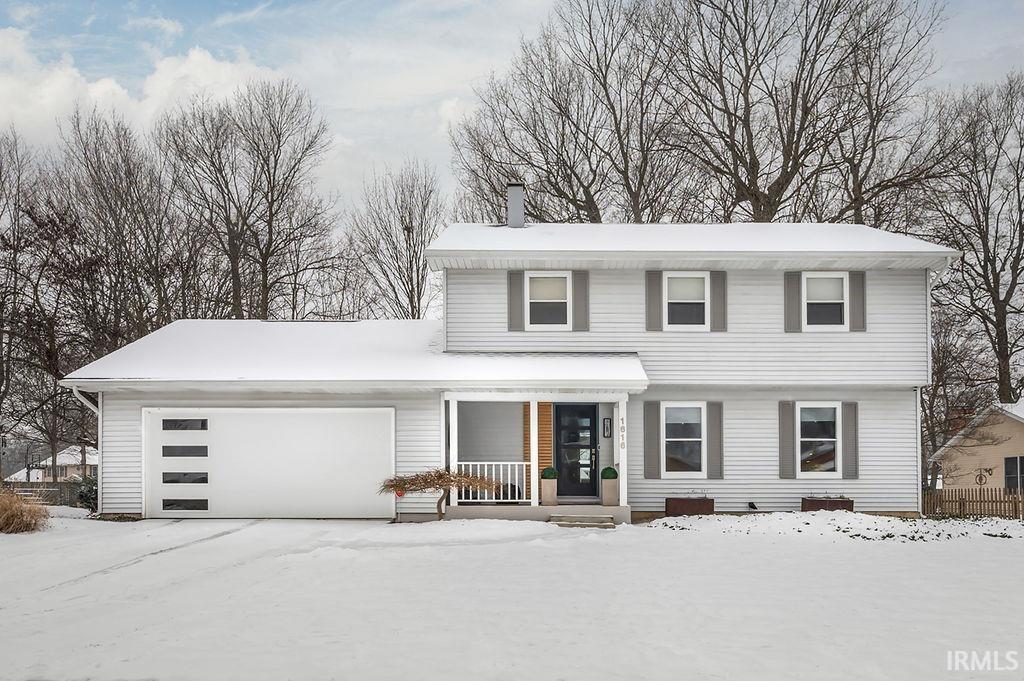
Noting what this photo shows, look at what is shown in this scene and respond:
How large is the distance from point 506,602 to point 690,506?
770 cm

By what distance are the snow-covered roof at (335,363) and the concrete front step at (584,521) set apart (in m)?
2.42

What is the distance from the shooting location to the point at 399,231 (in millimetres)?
31094

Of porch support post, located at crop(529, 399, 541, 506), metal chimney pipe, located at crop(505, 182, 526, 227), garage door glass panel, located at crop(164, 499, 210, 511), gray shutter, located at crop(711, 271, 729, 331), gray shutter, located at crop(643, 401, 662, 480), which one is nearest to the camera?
porch support post, located at crop(529, 399, 541, 506)

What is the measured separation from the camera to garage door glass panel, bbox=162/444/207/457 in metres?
15.8

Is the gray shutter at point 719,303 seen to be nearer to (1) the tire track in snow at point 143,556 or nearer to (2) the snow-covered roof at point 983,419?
(1) the tire track in snow at point 143,556

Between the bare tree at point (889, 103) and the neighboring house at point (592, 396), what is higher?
the bare tree at point (889, 103)

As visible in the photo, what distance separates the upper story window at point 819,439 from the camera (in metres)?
16.2

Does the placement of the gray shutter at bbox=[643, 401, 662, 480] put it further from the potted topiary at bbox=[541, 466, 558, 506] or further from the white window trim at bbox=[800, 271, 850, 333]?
the white window trim at bbox=[800, 271, 850, 333]

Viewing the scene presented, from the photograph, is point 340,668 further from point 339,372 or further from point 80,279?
point 80,279

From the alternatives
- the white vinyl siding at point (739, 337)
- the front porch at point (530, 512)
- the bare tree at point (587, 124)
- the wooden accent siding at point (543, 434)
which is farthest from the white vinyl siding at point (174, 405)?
the bare tree at point (587, 124)

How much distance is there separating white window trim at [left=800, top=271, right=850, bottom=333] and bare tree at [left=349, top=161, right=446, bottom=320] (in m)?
16.9

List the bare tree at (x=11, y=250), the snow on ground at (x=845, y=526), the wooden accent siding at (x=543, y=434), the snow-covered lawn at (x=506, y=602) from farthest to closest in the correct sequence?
1. the bare tree at (x=11, y=250)
2. the wooden accent siding at (x=543, y=434)
3. the snow on ground at (x=845, y=526)
4. the snow-covered lawn at (x=506, y=602)

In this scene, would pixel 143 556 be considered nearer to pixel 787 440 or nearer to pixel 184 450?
pixel 184 450

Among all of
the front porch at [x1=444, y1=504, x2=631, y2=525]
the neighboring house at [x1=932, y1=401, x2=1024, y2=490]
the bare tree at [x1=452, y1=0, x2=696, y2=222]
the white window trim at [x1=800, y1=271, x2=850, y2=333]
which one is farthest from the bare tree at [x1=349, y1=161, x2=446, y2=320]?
the neighboring house at [x1=932, y1=401, x2=1024, y2=490]
